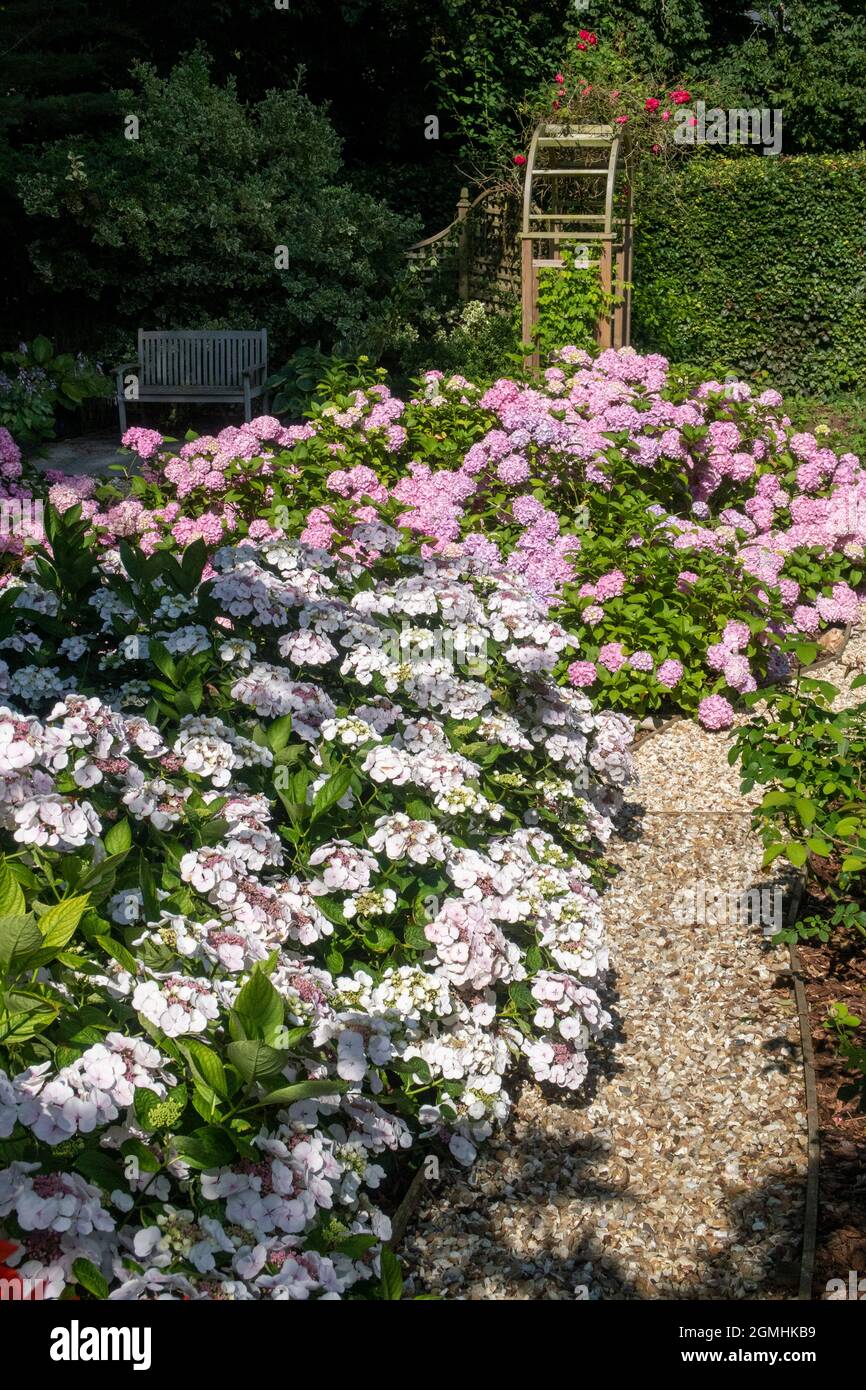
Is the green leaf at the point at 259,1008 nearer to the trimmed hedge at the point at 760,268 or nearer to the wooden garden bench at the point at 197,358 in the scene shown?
the wooden garden bench at the point at 197,358

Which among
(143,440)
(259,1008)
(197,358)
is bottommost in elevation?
(259,1008)

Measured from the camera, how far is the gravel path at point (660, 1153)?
8.25 ft

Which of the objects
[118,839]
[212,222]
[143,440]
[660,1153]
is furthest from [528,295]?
[118,839]

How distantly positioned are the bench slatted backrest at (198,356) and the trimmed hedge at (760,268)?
12.5 feet

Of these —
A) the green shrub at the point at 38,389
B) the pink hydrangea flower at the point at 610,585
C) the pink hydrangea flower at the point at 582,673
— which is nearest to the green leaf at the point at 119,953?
the green shrub at the point at 38,389

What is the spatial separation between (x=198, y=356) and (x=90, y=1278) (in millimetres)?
10159

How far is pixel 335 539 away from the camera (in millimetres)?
5074

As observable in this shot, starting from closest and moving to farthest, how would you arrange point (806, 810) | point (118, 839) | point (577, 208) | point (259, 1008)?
1. point (259, 1008)
2. point (118, 839)
3. point (806, 810)
4. point (577, 208)

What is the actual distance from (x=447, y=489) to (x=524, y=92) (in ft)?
32.8

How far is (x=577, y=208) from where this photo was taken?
37.0ft

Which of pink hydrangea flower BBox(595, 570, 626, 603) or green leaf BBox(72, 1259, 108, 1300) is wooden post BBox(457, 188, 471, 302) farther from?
green leaf BBox(72, 1259, 108, 1300)

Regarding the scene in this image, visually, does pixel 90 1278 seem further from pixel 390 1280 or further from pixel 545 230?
pixel 545 230

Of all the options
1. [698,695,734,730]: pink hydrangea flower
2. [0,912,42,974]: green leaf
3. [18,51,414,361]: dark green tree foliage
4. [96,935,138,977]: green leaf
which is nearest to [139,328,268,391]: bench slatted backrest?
[18,51,414,361]: dark green tree foliage

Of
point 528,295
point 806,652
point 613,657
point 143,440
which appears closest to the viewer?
point 806,652
